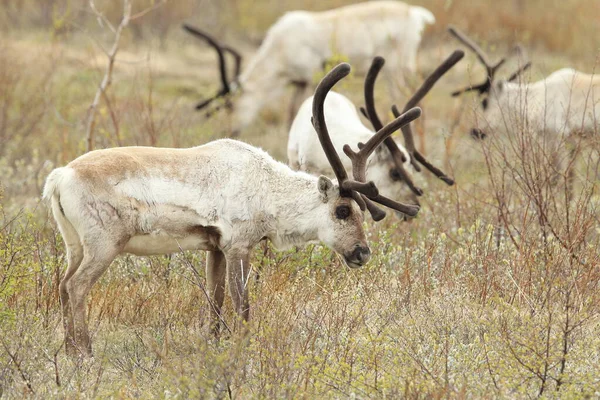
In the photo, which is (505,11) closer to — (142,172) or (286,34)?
(286,34)

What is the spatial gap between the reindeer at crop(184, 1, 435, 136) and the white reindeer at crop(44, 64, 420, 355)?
6783mm

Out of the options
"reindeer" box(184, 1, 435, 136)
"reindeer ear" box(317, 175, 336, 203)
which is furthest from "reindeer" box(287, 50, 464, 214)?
"reindeer" box(184, 1, 435, 136)

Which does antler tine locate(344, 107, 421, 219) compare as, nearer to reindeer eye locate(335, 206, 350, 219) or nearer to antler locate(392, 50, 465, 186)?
reindeer eye locate(335, 206, 350, 219)

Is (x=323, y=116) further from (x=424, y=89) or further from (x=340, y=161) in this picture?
(x=424, y=89)

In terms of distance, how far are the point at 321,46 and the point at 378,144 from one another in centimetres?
748

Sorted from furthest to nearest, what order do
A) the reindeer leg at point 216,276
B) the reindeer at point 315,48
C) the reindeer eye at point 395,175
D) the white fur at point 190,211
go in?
the reindeer at point 315,48, the reindeer eye at point 395,175, the reindeer leg at point 216,276, the white fur at point 190,211

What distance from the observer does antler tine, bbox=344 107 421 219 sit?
5371 mm

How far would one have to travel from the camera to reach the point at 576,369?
15.9ft

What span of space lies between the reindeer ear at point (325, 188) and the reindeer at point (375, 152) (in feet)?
5.93

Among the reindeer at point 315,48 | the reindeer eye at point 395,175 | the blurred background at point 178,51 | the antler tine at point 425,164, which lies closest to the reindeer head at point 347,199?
the antler tine at point 425,164

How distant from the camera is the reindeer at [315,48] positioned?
1249cm

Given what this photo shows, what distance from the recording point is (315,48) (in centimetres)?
1272

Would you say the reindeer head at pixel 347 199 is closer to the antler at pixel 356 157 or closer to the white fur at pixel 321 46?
the antler at pixel 356 157

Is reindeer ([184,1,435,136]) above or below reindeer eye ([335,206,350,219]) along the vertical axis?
above
